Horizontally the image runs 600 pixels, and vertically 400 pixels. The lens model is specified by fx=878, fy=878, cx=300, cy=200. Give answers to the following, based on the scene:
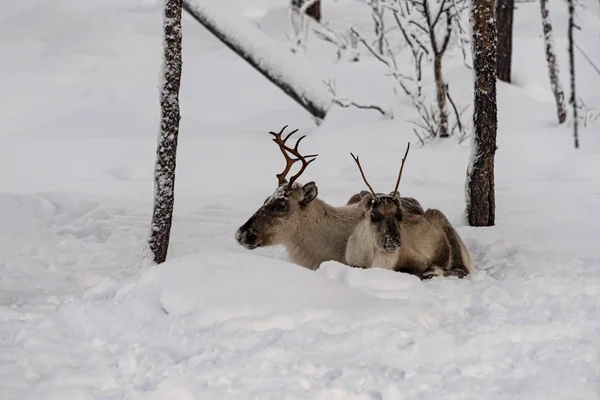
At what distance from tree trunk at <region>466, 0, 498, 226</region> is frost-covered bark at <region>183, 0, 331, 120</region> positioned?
19.3 feet

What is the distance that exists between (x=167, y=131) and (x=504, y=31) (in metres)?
9.11

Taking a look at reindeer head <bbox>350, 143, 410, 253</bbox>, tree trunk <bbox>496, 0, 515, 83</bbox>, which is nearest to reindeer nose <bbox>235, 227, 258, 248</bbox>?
reindeer head <bbox>350, 143, 410, 253</bbox>

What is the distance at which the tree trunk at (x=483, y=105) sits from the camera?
7434 millimetres

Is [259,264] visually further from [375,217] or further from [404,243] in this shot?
[404,243]

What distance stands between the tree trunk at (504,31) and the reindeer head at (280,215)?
8.42m

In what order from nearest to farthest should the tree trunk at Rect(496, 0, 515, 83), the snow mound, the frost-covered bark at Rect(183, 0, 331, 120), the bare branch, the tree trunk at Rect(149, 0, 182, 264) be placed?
1. the snow mound
2. the tree trunk at Rect(149, 0, 182, 264)
3. the bare branch
4. the frost-covered bark at Rect(183, 0, 331, 120)
5. the tree trunk at Rect(496, 0, 515, 83)

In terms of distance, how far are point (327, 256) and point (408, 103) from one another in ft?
23.4

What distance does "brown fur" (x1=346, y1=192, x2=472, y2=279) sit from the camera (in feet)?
20.4

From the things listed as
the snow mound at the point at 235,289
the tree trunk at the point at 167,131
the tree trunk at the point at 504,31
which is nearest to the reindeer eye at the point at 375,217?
the snow mound at the point at 235,289

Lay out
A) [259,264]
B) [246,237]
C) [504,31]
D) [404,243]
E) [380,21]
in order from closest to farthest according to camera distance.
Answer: [259,264]
[404,243]
[246,237]
[504,31]
[380,21]

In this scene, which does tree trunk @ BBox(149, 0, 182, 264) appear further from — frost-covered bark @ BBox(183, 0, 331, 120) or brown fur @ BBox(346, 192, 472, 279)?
frost-covered bark @ BBox(183, 0, 331, 120)

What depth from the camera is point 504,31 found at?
14.4m

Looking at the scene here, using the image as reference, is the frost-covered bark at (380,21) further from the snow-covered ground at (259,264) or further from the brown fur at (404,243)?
the brown fur at (404,243)

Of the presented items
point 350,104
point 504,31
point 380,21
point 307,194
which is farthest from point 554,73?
point 307,194
